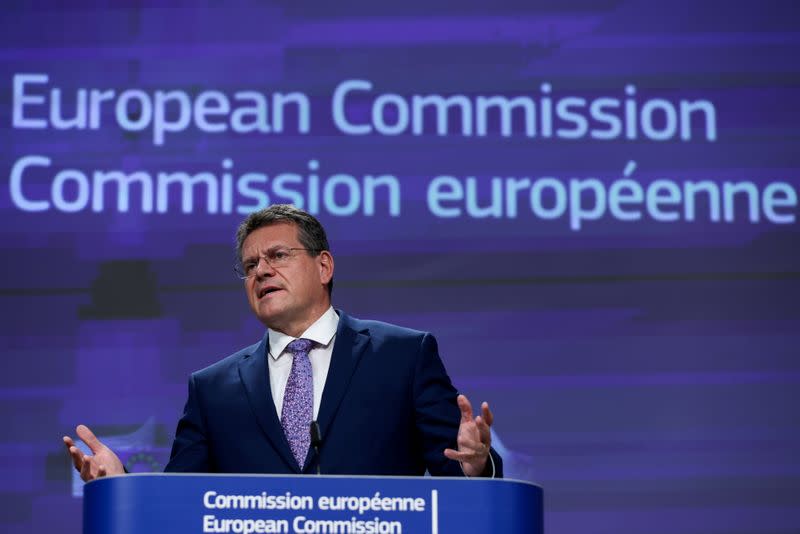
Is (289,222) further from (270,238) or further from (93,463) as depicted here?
(93,463)

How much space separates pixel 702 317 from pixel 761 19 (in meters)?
1.21

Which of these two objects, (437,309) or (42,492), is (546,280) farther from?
(42,492)

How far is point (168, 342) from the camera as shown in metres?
4.36

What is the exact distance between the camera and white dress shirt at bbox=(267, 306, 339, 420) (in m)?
2.93

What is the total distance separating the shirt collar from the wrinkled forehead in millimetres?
204

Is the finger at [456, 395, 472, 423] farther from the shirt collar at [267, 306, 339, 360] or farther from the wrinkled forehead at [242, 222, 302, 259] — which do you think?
the wrinkled forehead at [242, 222, 302, 259]

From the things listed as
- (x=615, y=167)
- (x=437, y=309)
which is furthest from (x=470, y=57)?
(x=437, y=309)

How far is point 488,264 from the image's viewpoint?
4.39m

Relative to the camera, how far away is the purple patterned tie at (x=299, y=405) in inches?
111

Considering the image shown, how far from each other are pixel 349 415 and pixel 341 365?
13 centimetres

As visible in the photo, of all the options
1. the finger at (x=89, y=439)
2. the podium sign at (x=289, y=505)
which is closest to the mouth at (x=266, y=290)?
the finger at (x=89, y=439)

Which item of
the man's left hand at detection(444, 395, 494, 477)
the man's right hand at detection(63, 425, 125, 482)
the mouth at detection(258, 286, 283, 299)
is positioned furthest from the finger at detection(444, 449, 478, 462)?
the mouth at detection(258, 286, 283, 299)

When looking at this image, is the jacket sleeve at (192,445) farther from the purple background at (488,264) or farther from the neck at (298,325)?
the purple background at (488,264)

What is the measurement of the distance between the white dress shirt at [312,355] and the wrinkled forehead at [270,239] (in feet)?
0.68
